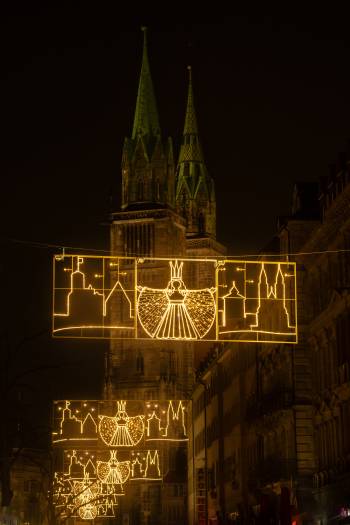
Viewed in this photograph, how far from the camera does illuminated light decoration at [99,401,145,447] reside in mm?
56469

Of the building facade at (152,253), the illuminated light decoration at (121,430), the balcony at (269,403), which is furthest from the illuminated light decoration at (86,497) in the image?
the building facade at (152,253)

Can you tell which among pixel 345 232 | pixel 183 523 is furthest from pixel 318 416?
pixel 183 523

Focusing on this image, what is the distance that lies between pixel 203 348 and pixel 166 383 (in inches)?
733

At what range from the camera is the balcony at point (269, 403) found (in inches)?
2188

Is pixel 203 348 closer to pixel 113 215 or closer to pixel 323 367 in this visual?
pixel 113 215

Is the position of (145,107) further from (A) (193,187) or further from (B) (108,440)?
(B) (108,440)

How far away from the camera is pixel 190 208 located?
186750mm

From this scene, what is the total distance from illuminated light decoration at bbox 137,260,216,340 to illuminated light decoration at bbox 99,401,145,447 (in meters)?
24.7

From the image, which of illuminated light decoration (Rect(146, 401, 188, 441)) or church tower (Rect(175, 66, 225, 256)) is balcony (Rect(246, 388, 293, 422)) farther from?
church tower (Rect(175, 66, 225, 256))

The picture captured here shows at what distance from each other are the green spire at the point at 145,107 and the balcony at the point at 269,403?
103 m

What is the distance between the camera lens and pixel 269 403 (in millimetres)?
59250

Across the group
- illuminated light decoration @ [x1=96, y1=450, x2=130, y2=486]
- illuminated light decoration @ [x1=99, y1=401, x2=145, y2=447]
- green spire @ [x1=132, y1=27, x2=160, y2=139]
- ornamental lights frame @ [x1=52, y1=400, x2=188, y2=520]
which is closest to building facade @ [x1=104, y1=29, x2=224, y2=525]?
green spire @ [x1=132, y1=27, x2=160, y2=139]

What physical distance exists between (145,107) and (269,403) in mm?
114305

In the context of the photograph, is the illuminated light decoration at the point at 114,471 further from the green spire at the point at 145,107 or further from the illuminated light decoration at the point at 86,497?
the green spire at the point at 145,107
